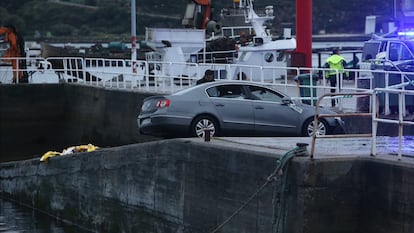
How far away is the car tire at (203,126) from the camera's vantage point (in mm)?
16531

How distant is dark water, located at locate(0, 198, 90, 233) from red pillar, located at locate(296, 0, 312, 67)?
11563 millimetres

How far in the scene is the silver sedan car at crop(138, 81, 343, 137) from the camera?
16.5 m

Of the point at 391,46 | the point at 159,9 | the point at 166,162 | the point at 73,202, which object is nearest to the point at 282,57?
the point at 391,46

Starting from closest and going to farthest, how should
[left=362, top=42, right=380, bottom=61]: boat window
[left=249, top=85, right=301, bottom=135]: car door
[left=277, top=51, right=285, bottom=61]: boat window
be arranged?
1. [left=249, top=85, right=301, bottom=135]: car door
2. [left=362, top=42, right=380, bottom=61]: boat window
3. [left=277, top=51, right=285, bottom=61]: boat window

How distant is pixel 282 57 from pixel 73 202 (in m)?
17.1

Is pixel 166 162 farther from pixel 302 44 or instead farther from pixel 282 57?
pixel 282 57

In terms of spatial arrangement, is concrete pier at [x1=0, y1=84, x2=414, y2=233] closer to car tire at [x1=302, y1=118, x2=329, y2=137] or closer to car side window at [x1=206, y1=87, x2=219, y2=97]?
car tire at [x1=302, y1=118, x2=329, y2=137]

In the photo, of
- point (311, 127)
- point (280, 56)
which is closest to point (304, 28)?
point (280, 56)

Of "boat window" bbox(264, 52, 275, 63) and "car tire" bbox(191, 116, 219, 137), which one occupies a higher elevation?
"boat window" bbox(264, 52, 275, 63)

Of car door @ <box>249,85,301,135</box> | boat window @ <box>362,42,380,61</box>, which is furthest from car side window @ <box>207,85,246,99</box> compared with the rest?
boat window @ <box>362,42,380,61</box>

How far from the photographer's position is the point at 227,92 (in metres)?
17.0

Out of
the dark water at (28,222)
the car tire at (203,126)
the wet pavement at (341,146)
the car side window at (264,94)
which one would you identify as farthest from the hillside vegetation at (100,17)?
the wet pavement at (341,146)

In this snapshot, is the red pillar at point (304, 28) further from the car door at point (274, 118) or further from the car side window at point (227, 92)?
the car door at point (274, 118)

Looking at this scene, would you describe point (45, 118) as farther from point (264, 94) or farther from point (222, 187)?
point (222, 187)
